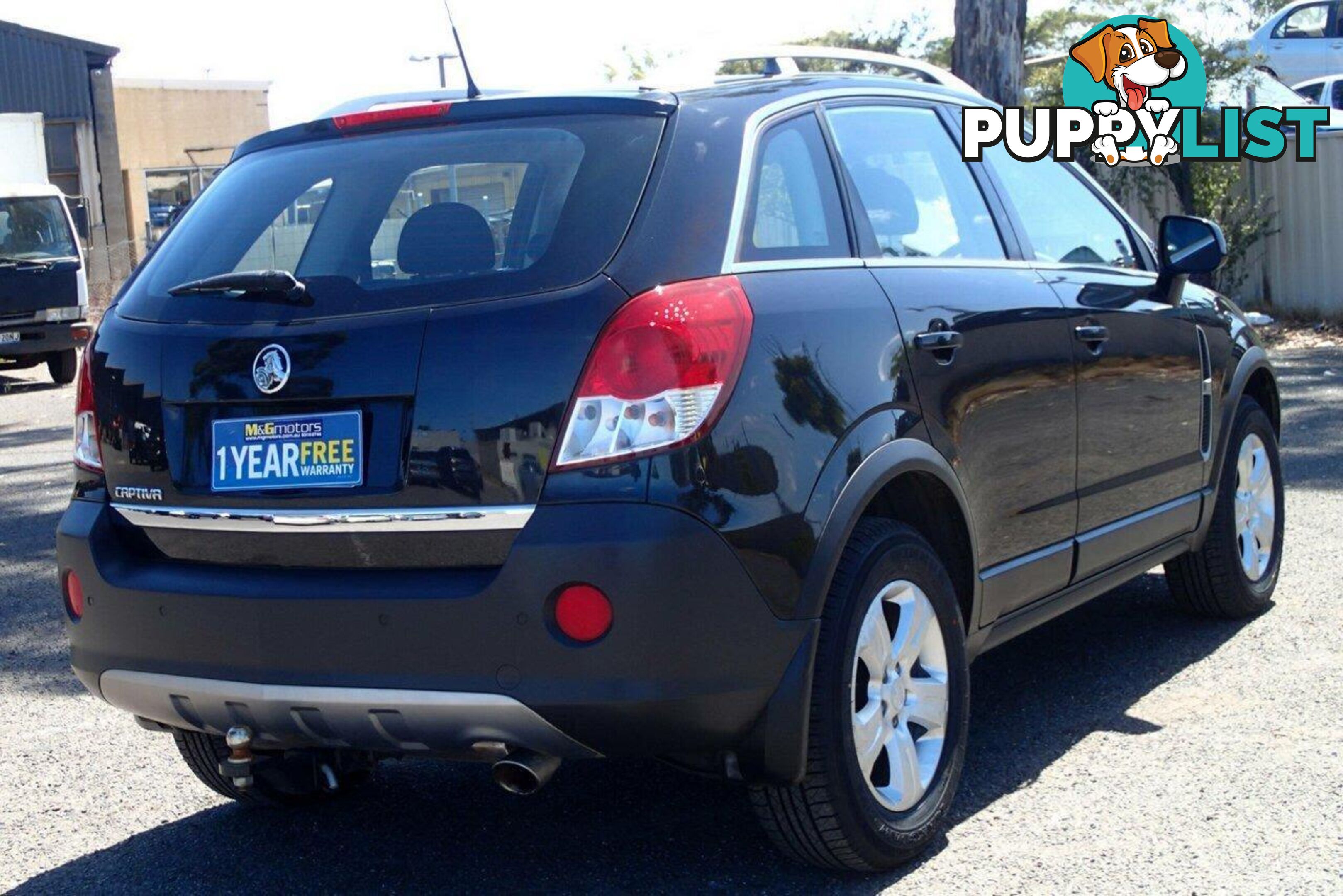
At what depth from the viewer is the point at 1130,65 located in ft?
65.0

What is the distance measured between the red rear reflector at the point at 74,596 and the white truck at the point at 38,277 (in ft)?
51.8

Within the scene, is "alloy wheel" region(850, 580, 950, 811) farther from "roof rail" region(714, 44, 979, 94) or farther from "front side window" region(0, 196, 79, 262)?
"front side window" region(0, 196, 79, 262)

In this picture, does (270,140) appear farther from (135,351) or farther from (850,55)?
(850,55)

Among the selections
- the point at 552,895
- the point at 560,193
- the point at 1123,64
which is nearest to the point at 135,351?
the point at 560,193

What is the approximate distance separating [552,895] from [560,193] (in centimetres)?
156

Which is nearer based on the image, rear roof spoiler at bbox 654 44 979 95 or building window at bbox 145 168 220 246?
rear roof spoiler at bbox 654 44 979 95

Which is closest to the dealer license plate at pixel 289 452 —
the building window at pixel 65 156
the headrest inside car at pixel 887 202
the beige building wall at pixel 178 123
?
the headrest inside car at pixel 887 202

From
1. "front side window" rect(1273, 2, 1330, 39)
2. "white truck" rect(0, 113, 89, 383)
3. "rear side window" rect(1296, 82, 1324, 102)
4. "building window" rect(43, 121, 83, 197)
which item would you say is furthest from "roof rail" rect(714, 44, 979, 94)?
"building window" rect(43, 121, 83, 197)

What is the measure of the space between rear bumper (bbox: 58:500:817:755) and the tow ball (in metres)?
0.03

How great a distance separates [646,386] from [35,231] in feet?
58.5

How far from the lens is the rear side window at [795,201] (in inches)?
145

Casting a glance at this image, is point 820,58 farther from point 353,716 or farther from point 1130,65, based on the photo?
point 1130,65

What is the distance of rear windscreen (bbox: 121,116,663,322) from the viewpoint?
3.47m

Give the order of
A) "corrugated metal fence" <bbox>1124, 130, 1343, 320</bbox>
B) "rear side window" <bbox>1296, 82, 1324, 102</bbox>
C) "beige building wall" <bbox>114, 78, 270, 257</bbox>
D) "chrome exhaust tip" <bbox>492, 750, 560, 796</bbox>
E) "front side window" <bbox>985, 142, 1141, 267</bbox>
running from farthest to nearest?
1. "beige building wall" <bbox>114, 78, 270, 257</bbox>
2. "rear side window" <bbox>1296, 82, 1324, 102</bbox>
3. "corrugated metal fence" <bbox>1124, 130, 1343, 320</bbox>
4. "front side window" <bbox>985, 142, 1141, 267</bbox>
5. "chrome exhaust tip" <bbox>492, 750, 560, 796</bbox>
